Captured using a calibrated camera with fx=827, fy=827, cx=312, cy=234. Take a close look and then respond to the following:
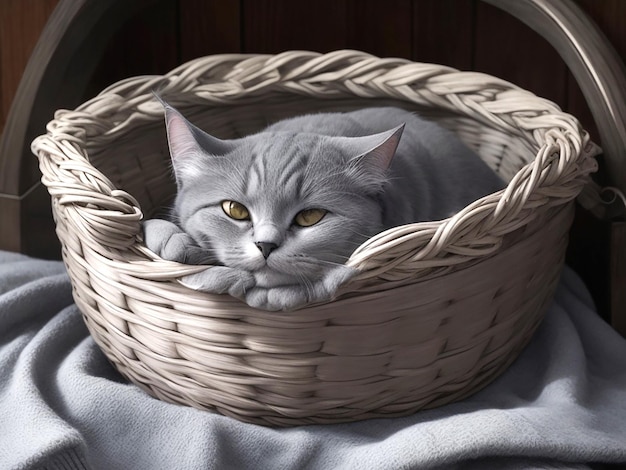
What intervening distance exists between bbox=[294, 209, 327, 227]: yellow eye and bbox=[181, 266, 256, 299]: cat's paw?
0.12 meters

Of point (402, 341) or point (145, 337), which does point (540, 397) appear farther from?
point (145, 337)

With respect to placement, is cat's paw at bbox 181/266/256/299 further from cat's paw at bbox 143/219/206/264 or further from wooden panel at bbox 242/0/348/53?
wooden panel at bbox 242/0/348/53

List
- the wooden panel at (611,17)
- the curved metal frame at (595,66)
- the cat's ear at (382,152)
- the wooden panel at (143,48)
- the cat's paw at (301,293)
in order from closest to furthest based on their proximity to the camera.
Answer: the cat's paw at (301,293), the cat's ear at (382,152), the curved metal frame at (595,66), the wooden panel at (611,17), the wooden panel at (143,48)

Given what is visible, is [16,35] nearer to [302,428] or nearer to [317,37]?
[317,37]

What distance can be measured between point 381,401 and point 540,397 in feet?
0.78

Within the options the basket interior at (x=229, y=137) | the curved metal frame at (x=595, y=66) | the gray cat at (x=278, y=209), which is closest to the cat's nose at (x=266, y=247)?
the gray cat at (x=278, y=209)

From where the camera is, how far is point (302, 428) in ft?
3.41

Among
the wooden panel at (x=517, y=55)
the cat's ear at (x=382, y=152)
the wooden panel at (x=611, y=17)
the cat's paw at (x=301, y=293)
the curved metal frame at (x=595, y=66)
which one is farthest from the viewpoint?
the wooden panel at (x=517, y=55)

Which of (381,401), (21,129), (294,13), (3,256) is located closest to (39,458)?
(381,401)

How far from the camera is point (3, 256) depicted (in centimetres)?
146

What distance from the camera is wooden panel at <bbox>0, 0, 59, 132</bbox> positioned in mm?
1697

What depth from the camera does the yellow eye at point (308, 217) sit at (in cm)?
103

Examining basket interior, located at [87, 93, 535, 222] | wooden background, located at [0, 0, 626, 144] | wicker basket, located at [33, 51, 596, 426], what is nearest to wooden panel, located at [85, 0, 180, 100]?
wooden background, located at [0, 0, 626, 144]

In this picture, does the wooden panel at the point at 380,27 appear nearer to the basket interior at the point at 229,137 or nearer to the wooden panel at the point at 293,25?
the wooden panel at the point at 293,25
